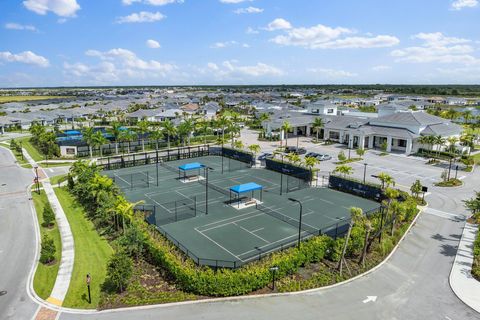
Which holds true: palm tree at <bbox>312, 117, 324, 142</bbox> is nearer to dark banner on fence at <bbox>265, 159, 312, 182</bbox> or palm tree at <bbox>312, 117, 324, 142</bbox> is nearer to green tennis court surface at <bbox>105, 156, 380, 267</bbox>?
dark banner on fence at <bbox>265, 159, 312, 182</bbox>

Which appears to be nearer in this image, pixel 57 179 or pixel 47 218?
pixel 47 218

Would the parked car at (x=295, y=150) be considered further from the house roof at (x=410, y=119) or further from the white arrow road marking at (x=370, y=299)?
the white arrow road marking at (x=370, y=299)

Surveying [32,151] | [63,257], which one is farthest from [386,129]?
[32,151]

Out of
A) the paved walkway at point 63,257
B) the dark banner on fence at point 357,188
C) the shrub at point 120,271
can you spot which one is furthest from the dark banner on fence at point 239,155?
the shrub at point 120,271

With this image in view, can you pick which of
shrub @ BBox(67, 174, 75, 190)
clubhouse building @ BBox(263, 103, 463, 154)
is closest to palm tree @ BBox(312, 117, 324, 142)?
clubhouse building @ BBox(263, 103, 463, 154)

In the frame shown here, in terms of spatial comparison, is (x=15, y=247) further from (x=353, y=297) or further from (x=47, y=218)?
(x=353, y=297)

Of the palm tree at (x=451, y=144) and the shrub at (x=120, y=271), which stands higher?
the palm tree at (x=451, y=144)
